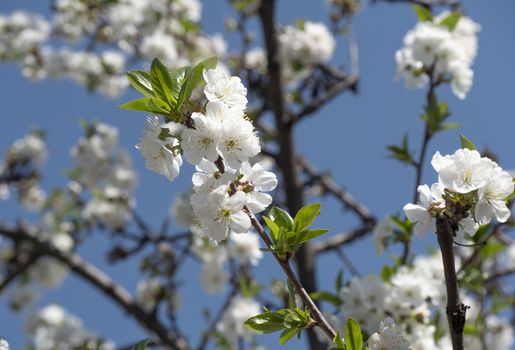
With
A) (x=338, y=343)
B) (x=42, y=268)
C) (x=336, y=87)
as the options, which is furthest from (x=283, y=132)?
(x=42, y=268)

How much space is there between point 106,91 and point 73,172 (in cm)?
114

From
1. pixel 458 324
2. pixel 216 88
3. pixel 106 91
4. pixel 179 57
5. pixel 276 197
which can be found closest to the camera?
pixel 458 324

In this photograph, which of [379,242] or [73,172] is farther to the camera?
[73,172]

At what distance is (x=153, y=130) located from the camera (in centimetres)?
152

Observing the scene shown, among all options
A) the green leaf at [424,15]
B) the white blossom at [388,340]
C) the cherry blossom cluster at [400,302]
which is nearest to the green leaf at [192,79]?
the white blossom at [388,340]

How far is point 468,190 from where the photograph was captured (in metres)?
1.34

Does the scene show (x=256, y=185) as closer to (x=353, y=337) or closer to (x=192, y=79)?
(x=192, y=79)

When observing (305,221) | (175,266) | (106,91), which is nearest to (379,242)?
(305,221)

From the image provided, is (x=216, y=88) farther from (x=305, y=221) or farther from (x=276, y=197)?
(x=276, y=197)

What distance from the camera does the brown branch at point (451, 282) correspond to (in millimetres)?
1323

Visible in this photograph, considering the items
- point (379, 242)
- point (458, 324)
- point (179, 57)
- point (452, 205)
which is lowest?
point (458, 324)

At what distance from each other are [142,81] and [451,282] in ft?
2.95

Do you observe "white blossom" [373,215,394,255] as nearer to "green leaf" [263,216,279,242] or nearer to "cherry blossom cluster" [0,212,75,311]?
"green leaf" [263,216,279,242]

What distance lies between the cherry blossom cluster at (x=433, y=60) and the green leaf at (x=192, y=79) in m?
1.50
